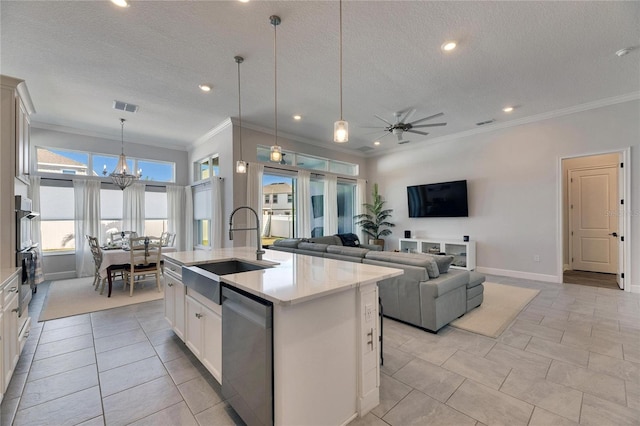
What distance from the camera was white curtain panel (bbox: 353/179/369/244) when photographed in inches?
316

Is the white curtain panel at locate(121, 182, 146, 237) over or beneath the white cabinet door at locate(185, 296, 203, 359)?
over

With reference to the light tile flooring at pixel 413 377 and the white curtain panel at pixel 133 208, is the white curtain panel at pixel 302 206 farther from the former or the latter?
the white curtain panel at pixel 133 208

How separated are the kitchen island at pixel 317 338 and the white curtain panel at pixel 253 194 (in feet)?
11.2

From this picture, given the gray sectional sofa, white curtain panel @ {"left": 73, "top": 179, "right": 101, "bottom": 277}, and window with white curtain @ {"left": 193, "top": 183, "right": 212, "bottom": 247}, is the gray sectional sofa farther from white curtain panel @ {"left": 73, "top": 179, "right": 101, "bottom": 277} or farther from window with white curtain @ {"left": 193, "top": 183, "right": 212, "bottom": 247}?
white curtain panel @ {"left": 73, "top": 179, "right": 101, "bottom": 277}

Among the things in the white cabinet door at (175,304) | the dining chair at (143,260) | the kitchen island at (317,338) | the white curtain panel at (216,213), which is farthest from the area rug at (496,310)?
the dining chair at (143,260)

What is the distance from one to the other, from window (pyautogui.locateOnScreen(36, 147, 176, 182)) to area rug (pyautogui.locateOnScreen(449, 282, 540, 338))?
638 centimetres

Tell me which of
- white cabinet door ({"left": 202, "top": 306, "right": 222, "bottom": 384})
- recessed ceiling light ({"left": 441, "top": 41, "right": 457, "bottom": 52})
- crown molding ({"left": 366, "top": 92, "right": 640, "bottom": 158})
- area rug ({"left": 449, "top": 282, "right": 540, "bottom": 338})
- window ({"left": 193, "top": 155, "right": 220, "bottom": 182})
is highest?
recessed ceiling light ({"left": 441, "top": 41, "right": 457, "bottom": 52})

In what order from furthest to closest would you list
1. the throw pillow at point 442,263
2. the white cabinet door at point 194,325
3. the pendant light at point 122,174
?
the pendant light at point 122,174, the throw pillow at point 442,263, the white cabinet door at point 194,325

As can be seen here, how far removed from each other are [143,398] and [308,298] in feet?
5.41

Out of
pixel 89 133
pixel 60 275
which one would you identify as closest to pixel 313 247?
pixel 60 275

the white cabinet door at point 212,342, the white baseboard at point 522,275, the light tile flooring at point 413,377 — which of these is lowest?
the light tile flooring at point 413,377

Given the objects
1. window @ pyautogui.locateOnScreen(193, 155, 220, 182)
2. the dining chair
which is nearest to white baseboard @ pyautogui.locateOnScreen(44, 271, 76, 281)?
the dining chair

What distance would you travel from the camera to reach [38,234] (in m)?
5.41

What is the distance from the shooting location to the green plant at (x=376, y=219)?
7.76 meters
